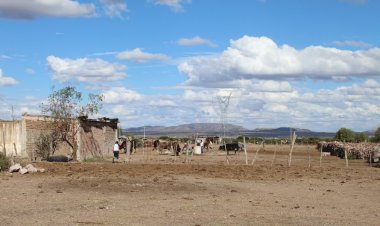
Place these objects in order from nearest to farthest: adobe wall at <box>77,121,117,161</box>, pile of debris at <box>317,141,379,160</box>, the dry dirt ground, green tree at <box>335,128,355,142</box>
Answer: the dry dirt ground → adobe wall at <box>77,121,117,161</box> → pile of debris at <box>317,141,379,160</box> → green tree at <box>335,128,355,142</box>

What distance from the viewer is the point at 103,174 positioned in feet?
89.3

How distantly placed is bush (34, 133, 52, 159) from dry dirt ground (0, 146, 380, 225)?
12.3 meters

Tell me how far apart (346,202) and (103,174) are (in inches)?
485

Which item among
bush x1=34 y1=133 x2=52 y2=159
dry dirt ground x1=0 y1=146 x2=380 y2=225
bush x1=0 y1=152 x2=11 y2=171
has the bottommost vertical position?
dry dirt ground x1=0 y1=146 x2=380 y2=225

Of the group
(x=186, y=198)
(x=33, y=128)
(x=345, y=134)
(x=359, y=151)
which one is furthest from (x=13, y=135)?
(x=345, y=134)

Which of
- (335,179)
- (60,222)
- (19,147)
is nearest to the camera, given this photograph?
(60,222)

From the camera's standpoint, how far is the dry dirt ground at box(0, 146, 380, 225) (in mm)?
14641

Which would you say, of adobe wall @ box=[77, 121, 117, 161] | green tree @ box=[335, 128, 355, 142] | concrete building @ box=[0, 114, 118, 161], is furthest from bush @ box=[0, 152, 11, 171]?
green tree @ box=[335, 128, 355, 142]

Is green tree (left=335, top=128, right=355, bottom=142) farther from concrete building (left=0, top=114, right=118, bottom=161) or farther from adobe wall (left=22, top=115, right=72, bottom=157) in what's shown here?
adobe wall (left=22, top=115, right=72, bottom=157)

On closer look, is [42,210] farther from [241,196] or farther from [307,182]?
[307,182]

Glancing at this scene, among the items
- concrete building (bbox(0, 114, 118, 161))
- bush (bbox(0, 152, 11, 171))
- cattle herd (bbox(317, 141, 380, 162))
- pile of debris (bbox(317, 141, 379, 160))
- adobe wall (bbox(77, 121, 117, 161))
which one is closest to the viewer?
bush (bbox(0, 152, 11, 171))

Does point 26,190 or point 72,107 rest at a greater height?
point 72,107

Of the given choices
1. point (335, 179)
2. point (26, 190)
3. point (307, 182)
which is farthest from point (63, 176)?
point (335, 179)

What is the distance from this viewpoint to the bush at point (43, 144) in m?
41.8
